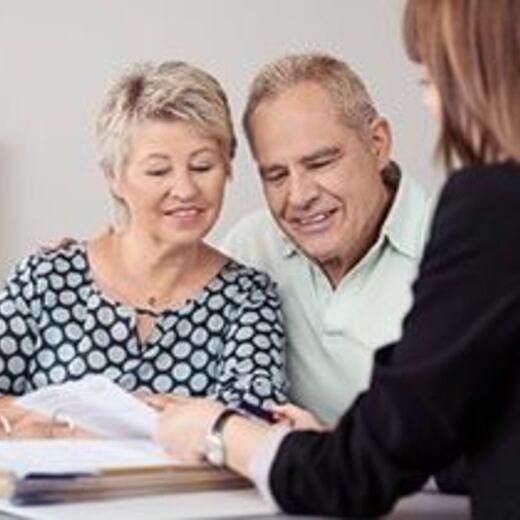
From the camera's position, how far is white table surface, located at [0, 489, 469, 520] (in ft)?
3.45

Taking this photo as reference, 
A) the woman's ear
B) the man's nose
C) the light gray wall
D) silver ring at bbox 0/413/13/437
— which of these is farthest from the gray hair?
the light gray wall

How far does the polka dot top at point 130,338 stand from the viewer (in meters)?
1.70

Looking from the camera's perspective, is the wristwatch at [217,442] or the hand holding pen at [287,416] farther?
the hand holding pen at [287,416]

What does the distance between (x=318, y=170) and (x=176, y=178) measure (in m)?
0.22

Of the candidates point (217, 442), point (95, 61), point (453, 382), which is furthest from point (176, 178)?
point (95, 61)

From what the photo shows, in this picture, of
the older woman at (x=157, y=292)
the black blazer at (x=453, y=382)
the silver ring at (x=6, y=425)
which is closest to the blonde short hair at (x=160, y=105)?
the older woman at (x=157, y=292)

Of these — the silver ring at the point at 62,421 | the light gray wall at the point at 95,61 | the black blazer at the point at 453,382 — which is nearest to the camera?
the black blazer at the point at 453,382

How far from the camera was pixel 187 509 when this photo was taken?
108cm

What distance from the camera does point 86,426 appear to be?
4.66ft

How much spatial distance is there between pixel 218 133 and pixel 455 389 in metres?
0.85

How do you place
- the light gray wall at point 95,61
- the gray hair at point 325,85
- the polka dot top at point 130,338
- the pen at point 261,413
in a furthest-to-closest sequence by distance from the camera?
the light gray wall at point 95,61 → the gray hair at point 325,85 → the polka dot top at point 130,338 → the pen at point 261,413

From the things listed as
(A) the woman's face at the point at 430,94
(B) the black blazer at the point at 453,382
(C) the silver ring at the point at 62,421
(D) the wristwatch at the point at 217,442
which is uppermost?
(A) the woman's face at the point at 430,94

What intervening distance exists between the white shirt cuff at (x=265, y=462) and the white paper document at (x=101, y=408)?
0.71 ft

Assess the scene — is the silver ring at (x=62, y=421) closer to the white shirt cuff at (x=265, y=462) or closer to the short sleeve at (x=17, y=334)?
the short sleeve at (x=17, y=334)
